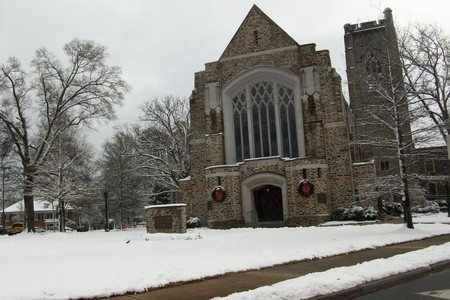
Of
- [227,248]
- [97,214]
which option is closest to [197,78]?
[227,248]

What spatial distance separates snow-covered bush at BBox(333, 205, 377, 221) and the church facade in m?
0.89

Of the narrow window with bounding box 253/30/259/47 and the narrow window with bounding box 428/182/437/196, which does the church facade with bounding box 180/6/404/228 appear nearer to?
the narrow window with bounding box 253/30/259/47

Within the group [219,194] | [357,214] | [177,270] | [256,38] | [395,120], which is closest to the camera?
[177,270]

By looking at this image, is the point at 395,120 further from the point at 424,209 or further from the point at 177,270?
the point at 424,209

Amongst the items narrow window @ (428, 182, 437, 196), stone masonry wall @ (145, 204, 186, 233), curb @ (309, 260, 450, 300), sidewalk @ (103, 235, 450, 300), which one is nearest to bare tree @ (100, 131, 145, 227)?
stone masonry wall @ (145, 204, 186, 233)

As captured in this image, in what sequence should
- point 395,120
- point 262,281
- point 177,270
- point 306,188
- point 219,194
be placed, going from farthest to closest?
point 219,194 → point 306,188 → point 395,120 → point 177,270 → point 262,281

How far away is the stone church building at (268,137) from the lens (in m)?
27.5

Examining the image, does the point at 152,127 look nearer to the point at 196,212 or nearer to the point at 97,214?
the point at 196,212

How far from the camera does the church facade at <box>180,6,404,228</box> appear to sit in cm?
2755

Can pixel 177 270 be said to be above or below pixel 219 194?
below

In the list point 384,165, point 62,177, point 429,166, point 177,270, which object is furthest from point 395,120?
point 429,166

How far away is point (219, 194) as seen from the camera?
2838cm

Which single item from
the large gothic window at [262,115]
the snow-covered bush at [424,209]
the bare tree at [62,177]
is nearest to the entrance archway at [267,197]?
the large gothic window at [262,115]

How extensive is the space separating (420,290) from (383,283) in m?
0.62
